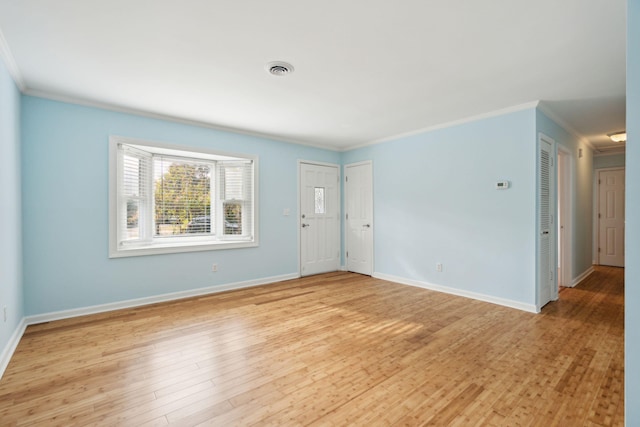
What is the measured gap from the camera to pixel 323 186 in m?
5.90

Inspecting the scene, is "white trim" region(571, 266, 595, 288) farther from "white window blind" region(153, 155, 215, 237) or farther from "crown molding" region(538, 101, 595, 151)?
"white window blind" region(153, 155, 215, 237)

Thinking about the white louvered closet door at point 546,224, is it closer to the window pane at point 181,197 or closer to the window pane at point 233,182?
the window pane at point 233,182

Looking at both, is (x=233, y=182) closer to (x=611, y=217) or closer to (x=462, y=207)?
(x=462, y=207)

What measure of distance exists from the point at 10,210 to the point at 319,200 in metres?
4.23

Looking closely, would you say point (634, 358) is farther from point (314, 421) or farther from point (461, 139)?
point (461, 139)

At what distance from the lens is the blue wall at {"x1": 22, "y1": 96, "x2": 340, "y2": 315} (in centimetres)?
324

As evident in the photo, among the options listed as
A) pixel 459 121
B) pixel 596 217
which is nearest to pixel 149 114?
pixel 459 121

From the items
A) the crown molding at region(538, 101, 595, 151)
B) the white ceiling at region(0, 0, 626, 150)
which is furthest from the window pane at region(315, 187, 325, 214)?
the crown molding at region(538, 101, 595, 151)

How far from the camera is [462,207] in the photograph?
4250mm

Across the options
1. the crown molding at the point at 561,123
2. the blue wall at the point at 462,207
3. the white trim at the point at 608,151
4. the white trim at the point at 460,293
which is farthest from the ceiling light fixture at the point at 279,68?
the white trim at the point at 608,151

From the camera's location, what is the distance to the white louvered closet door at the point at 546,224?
364cm

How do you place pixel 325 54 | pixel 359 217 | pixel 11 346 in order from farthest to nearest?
1. pixel 359 217
2. pixel 11 346
3. pixel 325 54

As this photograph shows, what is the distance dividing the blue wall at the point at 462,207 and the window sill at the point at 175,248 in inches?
97.4

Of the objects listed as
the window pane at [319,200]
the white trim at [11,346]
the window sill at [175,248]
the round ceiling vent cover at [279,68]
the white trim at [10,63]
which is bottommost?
the white trim at [11,346]
